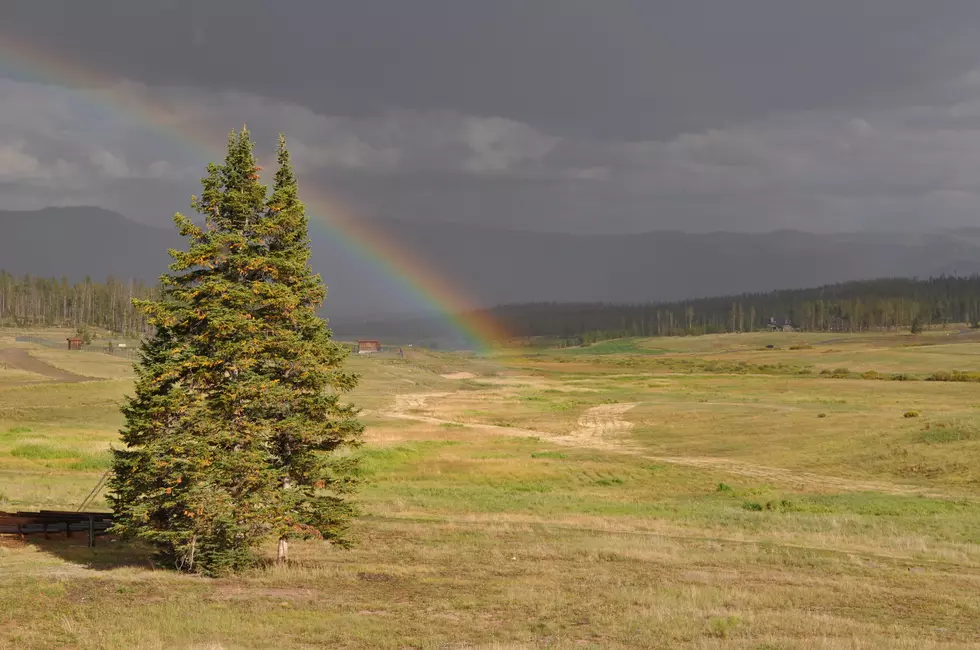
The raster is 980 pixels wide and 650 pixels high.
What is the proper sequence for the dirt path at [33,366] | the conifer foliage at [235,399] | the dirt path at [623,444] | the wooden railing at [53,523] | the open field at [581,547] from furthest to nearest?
1. the dirt path at [33,366]
2. the dirt path at [623,444]
3. the wooden railing at [53,523]
4. the conifer foliage at [235,399]
5. the open field at [581,547]

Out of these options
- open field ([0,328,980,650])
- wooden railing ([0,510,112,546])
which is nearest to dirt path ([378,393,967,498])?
open field ([0,328,980,650])

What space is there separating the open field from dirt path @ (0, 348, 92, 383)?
32073mm

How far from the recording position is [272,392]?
86.9 feet

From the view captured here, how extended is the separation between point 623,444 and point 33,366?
327ft

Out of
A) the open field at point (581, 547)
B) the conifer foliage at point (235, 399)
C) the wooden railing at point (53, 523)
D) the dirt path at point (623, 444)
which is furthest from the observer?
the dirt path at point (623, 444)

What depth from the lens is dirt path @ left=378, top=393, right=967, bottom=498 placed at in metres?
53.8

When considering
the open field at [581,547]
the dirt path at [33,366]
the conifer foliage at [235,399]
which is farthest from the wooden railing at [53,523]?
the dirt path at [33,366]

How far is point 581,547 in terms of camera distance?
31.4m

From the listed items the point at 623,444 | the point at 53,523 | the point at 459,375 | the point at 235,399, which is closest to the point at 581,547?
the point at 235,399

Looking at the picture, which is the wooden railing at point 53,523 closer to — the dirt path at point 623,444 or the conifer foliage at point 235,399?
the conifer foliage at point 235,399

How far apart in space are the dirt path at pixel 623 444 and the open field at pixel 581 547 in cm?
42

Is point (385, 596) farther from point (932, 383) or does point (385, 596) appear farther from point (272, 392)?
point (932, 383)

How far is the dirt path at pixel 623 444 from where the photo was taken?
53812 millimetres

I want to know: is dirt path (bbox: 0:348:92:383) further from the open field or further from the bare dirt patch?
the bare dirt patch
